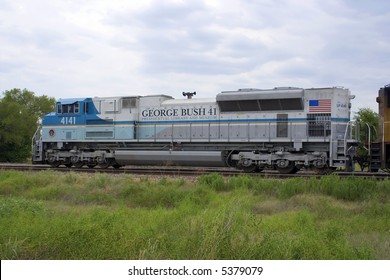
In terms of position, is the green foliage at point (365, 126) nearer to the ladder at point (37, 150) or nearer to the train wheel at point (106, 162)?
the train wheel at point (106, 162)

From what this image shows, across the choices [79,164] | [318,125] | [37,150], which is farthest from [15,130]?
[318,125]

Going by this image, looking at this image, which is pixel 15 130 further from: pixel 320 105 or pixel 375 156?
pixel 375 156

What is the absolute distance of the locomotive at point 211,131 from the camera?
1728 cm

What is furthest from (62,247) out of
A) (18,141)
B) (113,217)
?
(18,141)

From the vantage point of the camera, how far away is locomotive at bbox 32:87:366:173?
680 inches

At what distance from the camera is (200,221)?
6.12 m

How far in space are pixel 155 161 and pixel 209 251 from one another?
15035 millimetres

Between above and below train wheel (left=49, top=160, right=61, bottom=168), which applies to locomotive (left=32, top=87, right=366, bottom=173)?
above

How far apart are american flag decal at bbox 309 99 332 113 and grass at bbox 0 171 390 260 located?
5314 millimetres

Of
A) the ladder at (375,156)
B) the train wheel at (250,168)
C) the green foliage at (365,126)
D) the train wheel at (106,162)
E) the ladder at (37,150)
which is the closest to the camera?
the ladder at (375,156)

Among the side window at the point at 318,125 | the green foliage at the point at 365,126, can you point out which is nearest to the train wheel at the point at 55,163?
the side window at the point at 318,125

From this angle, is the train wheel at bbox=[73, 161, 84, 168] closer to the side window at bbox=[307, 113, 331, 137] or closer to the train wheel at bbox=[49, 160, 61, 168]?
the train wheel at bbox=[49, 160, 61, 168]

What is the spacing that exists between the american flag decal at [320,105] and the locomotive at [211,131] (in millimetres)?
39

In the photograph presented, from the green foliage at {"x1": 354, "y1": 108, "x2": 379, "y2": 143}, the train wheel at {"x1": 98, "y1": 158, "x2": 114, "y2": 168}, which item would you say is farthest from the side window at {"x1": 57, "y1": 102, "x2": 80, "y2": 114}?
the green foliage at {"x1": 354, "y1": 108, "x2": 379, "y2": 143}
